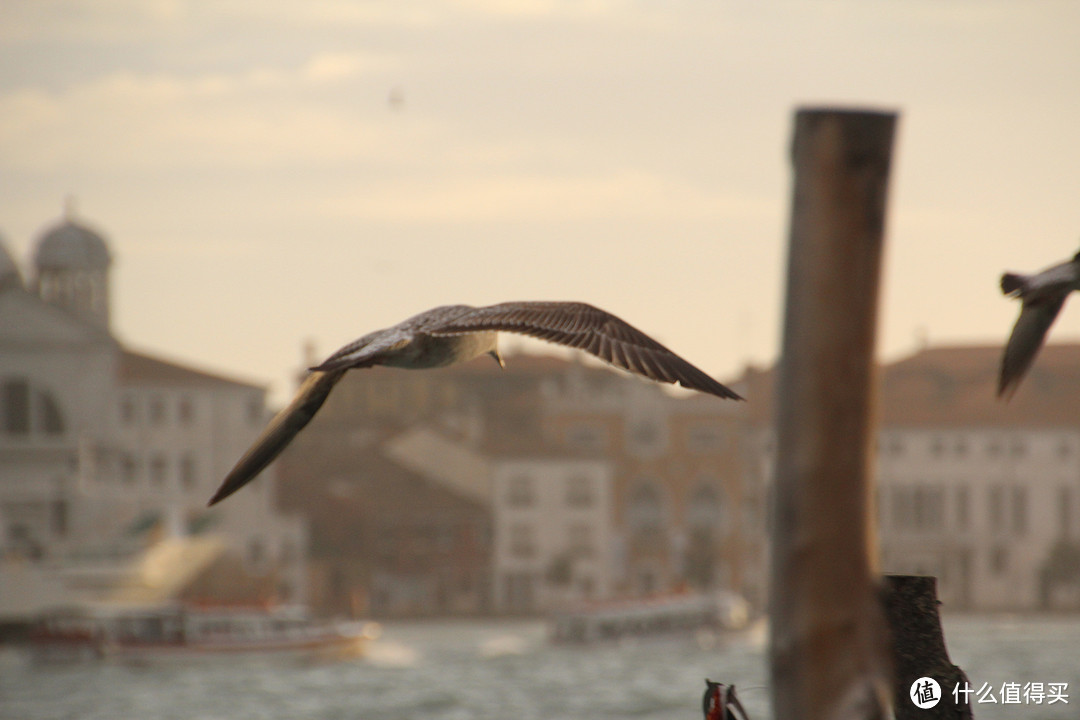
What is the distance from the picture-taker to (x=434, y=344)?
6223 millimetres

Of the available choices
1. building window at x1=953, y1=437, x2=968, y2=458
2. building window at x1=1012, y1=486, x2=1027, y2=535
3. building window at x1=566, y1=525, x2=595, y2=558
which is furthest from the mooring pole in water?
building window at x1=1012, y1=486, x2=1027, y2=535

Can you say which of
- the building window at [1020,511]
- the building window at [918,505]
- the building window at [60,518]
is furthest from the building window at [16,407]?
the building window at [1020,511]

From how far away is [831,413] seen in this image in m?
3.99

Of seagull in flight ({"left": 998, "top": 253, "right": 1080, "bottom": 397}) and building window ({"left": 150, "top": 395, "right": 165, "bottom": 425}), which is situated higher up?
building window ({"left": 150, "top": 395, "right": 165, "bottom": 425})

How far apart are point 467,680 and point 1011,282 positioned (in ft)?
123

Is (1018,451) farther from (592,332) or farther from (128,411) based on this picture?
(592,332)

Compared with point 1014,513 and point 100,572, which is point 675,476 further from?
point 100,572

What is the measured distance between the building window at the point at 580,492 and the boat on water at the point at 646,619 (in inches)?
276

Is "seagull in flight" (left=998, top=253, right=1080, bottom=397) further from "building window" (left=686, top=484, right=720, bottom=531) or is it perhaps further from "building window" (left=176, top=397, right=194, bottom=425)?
"building window" (left=686, top=484, right=720, bottom=531)

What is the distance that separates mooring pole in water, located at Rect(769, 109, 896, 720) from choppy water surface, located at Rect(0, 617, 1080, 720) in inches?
1120

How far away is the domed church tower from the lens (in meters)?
61.0

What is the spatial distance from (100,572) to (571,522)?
19926 mm

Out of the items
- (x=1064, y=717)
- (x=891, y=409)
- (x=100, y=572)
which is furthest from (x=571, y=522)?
(x=1064, y=717)

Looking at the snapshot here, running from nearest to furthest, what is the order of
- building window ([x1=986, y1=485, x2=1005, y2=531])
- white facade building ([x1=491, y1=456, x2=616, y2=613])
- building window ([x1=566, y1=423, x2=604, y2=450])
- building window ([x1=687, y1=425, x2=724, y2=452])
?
white facade building ([x1=491, y1=456, x2=616, y2=613]) → building window ([x1=687, y1=425, x2=724, y2=452]) → building window ([x1=566, y1=423, x2=604, y2=450]) → building window ([x1=986, y1=485, x2=1005, y2=531])
